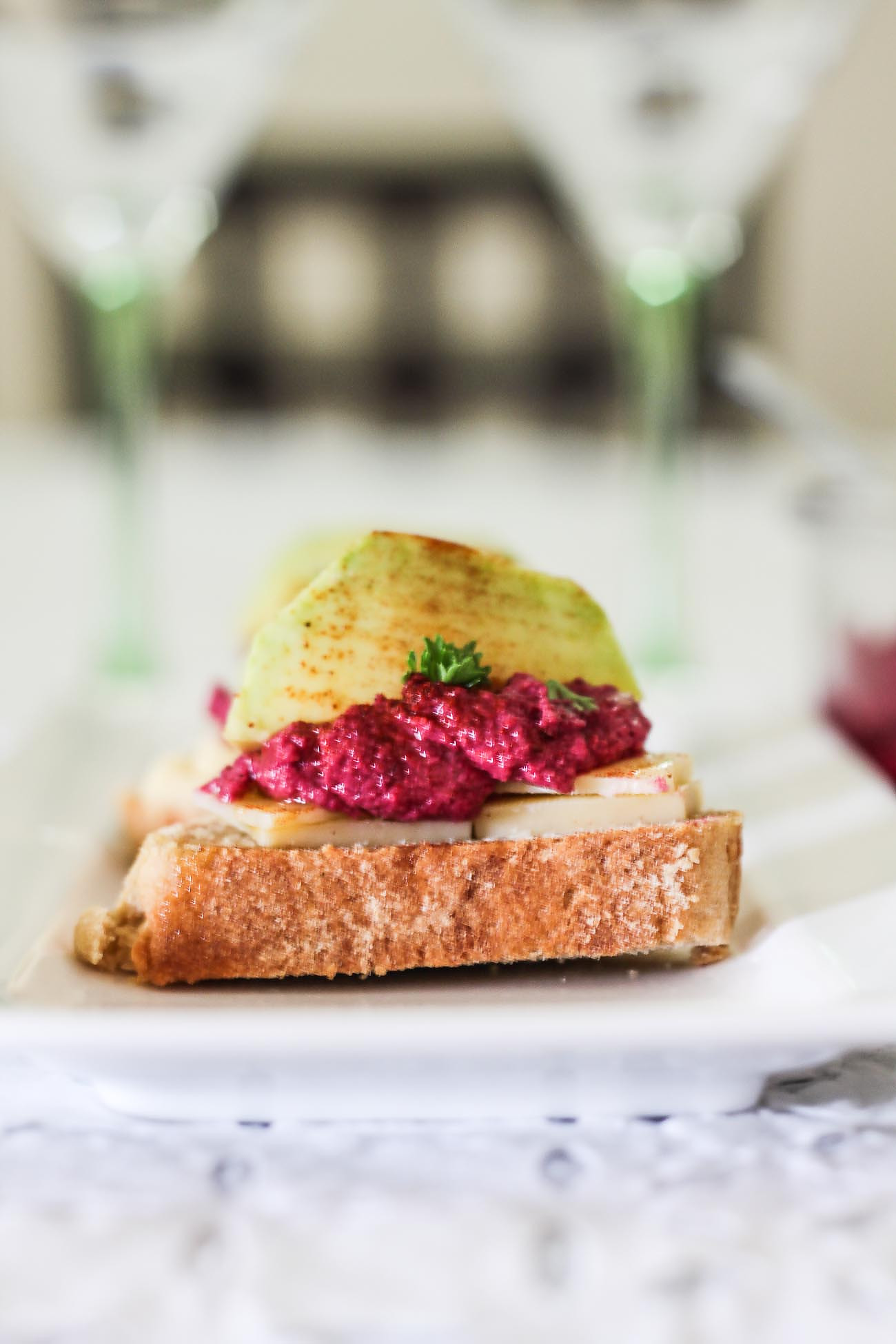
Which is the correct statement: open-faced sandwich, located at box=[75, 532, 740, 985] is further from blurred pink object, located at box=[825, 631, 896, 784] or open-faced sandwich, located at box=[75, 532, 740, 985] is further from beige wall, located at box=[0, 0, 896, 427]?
beige wall, located at box=[0, 0, 896, 427]

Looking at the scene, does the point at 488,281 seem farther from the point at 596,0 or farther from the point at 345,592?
the point at 345,592

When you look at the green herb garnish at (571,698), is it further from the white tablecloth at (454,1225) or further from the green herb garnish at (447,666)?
the white tablecloth at (454,1225)

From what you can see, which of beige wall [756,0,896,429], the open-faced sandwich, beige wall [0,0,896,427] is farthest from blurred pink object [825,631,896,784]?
beige wall [0,0,896,427]

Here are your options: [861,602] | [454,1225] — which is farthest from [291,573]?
[454,1225]

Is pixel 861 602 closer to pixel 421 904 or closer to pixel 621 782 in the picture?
pixel 621 782

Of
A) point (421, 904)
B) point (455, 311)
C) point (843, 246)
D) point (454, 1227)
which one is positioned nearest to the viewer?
point (454, 1227)

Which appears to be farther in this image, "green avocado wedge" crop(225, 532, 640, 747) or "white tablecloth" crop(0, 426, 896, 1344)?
"green avocado wedge" crop(225, 532, 640, 747)

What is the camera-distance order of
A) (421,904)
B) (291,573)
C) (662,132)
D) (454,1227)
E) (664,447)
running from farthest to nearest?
1. (664,447)
2. (662,132)
3. (291,573)
4. (421,904)
5. (454,1227)
